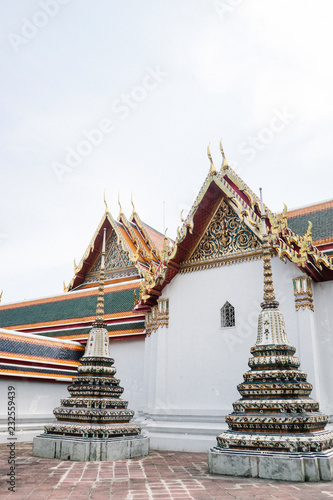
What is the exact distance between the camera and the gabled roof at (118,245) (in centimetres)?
1244

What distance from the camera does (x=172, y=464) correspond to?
4977mm

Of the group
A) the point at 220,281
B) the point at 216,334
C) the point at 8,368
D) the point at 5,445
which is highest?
the point at 220,281

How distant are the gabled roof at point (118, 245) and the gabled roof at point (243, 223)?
4.64m

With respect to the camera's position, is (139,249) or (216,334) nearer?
(216,334)

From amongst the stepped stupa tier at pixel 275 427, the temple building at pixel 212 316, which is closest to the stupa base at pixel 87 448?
the temple building at pixel 212 316

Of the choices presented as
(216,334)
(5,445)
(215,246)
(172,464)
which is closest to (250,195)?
(215,246)

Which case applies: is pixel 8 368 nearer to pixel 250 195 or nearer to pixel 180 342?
pixel 180 342

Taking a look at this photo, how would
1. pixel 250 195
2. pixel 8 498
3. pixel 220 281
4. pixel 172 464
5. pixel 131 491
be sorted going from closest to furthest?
pixel 8 498 → pixel 131 491 → pixel 172 464 → pixel 250 195 → pixel 220 281

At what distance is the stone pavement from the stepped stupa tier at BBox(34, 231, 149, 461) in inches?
8.9

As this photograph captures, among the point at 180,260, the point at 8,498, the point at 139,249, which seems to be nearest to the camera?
the point at 8,498

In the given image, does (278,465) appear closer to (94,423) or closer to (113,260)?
(94,423)

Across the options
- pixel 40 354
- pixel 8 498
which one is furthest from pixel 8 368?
pixel 8 498

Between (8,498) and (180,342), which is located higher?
(180,342)

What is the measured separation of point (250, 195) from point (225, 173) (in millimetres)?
640
